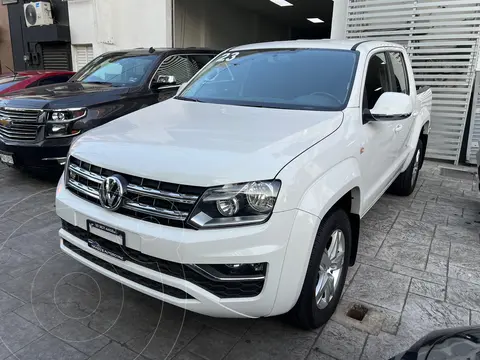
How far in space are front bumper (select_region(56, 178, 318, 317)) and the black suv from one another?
3.03 metres

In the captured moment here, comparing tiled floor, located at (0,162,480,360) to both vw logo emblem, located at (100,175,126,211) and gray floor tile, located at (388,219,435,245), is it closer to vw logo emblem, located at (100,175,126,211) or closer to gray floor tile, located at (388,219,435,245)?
gray floor tile, located at (388,219,435,245)

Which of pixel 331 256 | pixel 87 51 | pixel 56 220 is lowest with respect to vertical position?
pixel 56 220

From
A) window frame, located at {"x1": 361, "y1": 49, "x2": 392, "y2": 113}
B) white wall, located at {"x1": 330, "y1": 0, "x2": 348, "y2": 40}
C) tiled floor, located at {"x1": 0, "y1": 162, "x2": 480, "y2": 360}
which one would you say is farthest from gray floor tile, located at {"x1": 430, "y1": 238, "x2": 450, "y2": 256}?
white wall, located at {"x1": 330, "y1": 0, "x2": 348, "y2": 40}

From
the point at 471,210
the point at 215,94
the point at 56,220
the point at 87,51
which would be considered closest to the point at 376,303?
the point at 215,94

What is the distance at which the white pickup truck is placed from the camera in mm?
1950

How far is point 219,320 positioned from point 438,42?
6353 millimetres

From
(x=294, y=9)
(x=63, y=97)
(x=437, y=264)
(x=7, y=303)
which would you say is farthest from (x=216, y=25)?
(x=7, y=303)

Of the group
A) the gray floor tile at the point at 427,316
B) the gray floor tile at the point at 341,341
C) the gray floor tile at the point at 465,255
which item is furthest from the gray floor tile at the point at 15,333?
the gray floor tile at the point at 465,255

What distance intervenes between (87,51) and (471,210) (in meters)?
11.1

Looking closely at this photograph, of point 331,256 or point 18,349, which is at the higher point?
point 331,256

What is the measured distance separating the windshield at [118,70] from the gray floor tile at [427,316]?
14.5ft

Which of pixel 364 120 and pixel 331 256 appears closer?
pixel 331 256

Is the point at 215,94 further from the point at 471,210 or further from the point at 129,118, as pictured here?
the point at 471,210

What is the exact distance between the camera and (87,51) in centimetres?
1191
